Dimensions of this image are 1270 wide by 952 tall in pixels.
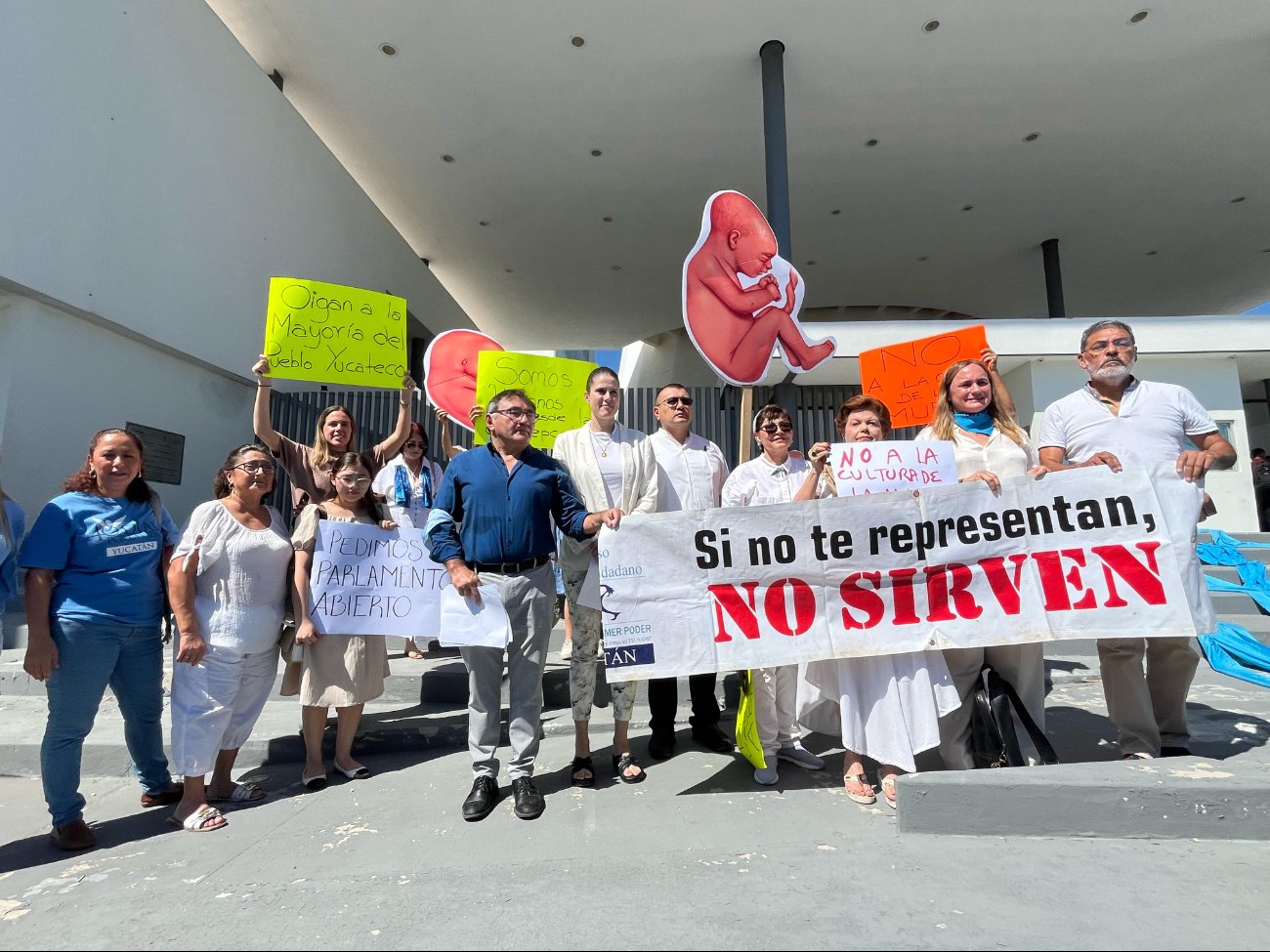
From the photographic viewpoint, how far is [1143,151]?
33.8 feet

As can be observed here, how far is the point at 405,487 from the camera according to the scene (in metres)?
4.66

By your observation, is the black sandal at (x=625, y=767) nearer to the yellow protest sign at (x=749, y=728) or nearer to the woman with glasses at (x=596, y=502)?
the woman with glasses at (x=596, y=502)

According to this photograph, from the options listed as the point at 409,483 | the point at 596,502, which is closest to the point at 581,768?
the point at 596,502

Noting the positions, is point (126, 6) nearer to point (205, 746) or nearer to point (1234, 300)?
point (205, 746)

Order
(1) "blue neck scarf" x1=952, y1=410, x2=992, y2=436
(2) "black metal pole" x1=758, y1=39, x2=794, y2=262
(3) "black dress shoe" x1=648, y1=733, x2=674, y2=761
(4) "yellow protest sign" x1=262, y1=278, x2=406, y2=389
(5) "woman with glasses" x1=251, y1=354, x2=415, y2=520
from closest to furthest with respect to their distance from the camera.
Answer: (1) "blue neck scarf" x1=952, y1=410, x2=992, y2=436 → (3) "black dress shoe" x1=648, y1=733, x2=674, y2=761 → (5) "woman with glasses" x1=251, y1=354, x2=415, y2=520 → (4) "yellow protest sign" x1=262, y1=278, x2=406, y2=389 → (2) "black metal pole" x1=758, y1=39, x2=794, y2=262

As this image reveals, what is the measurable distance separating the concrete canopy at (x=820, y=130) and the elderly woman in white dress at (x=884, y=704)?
25.0 feet

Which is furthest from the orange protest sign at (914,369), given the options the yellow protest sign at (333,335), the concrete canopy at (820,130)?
the concrete canopy at (820,130)

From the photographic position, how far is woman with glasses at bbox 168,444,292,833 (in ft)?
9.33

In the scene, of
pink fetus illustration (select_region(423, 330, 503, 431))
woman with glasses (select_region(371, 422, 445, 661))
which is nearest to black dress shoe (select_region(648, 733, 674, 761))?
woman with glasses (select_region(371, 422, 445, 661))

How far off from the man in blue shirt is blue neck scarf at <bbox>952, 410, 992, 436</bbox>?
1663mm

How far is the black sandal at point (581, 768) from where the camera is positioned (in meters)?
3.11

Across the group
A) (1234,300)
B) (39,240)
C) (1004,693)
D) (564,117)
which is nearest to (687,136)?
(564,117)

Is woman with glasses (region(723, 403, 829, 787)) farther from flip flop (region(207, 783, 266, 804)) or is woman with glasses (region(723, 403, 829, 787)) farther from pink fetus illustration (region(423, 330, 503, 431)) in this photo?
pink fetus illustration (region(423, 330, 503, 431))

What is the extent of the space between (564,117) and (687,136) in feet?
6.00
